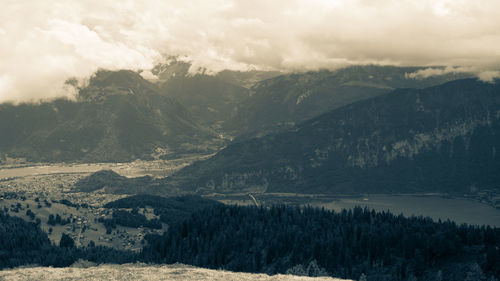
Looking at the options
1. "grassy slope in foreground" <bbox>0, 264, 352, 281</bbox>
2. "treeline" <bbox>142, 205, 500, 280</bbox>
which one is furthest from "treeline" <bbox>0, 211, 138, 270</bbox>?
"grassy slope in foreground" <bbox>0, 264, 352, 281</bbox>

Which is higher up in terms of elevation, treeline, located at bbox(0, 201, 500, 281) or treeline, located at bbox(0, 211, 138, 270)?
treeline, located at bbox(0, 201, 500, 281)

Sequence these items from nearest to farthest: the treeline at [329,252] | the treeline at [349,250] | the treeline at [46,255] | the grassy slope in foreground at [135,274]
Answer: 1. the grassy slope in foreground at [135,274]
2. the treeline at [349,250]
3. the treeline at [329,252]
4. the treeline at [46,255]

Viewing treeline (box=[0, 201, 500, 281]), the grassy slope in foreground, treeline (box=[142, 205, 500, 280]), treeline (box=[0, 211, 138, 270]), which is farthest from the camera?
treeline (box=[0, 211, 138, 270])

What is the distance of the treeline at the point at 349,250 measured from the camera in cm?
14750

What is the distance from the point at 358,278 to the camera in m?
144

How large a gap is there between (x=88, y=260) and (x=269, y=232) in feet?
205

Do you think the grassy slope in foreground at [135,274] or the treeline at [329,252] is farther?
the treeline at [329,252]

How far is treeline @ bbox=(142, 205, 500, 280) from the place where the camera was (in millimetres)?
147500

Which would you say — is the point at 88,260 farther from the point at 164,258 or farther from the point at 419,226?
the point at 419,226

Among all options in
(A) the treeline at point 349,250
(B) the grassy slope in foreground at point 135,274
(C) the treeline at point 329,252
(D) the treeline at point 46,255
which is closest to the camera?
(B) the grassy slope in foreground at point 135,274

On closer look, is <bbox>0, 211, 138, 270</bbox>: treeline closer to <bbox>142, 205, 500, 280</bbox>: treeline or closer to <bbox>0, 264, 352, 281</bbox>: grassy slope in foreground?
<bbox>142, 205, 500, 280</bbox>: treeline

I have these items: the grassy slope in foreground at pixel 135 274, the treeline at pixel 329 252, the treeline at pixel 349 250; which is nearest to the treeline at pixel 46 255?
the treeline at pixel 329 252

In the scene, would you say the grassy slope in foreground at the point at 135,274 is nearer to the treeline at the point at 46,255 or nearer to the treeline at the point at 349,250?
the treeline at the point at 46,255

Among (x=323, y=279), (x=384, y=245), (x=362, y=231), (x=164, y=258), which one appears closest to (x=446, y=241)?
(x=384, y=245)
